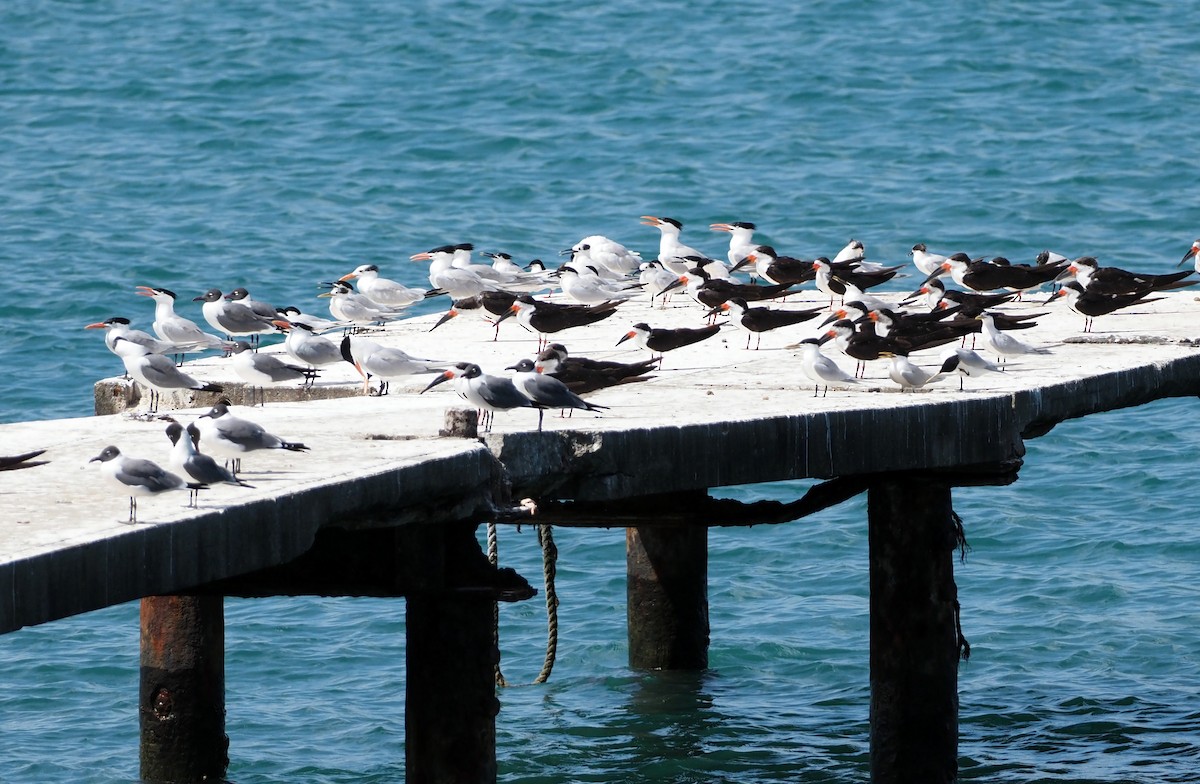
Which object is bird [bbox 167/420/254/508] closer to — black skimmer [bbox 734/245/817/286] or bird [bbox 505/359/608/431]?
bird [bbox 505/359/608/431]

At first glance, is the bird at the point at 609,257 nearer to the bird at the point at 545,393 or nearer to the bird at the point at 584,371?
the bird at the point at 584,371

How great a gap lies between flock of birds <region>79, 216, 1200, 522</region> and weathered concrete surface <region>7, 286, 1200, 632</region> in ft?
0.53

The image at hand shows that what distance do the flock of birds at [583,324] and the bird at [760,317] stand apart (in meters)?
0.01

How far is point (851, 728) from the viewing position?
579 inches

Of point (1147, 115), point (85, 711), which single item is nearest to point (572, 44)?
point (1147, 115)

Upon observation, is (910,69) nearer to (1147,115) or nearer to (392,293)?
(1147,115)

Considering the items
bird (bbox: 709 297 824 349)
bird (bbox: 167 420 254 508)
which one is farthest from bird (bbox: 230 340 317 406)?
bird (bbox: 167 420 254 508)

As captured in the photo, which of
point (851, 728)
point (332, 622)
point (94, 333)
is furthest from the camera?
point (94, 333)

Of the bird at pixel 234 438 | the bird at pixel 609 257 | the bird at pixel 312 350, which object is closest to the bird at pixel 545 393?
the bird at pixel 234 438

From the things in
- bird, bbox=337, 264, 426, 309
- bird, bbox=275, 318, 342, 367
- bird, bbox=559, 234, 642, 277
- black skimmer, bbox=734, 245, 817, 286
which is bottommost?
bird, bbox=275, 318, 342, 367

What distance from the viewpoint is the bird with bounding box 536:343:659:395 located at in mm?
11594

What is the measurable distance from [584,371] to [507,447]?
1.53 meters

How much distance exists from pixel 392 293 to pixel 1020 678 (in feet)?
20.0

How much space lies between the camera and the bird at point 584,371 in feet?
38.0
